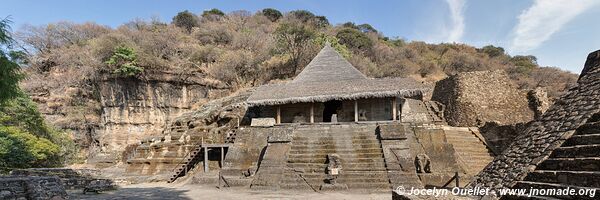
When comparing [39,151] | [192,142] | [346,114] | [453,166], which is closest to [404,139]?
[453,166]

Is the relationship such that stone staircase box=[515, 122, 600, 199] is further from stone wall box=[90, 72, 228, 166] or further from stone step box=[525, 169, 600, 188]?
stone wall box=[90, 72, 228, 166]

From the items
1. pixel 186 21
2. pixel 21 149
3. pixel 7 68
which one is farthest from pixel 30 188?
pixel 186 21

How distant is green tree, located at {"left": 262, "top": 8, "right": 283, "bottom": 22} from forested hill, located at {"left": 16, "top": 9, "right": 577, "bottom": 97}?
7.63 m

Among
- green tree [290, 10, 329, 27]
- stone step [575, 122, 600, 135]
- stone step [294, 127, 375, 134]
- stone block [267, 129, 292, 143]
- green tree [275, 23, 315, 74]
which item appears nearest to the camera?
stone step [575, 122, 600, 135]

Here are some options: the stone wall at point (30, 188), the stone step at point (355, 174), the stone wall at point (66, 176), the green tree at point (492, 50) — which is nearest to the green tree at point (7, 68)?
the stone wall at point (30, 188)

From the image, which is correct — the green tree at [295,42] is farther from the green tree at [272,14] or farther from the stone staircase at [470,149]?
the green tree at [272,14]

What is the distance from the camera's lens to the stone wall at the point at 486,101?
18.6 metres

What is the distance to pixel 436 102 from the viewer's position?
21422mm

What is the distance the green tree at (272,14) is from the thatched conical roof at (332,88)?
35.9 m

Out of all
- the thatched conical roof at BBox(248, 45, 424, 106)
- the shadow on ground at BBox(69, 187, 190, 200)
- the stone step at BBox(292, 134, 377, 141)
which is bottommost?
the shadow on ground at BBox(69, 187, 190, 200)

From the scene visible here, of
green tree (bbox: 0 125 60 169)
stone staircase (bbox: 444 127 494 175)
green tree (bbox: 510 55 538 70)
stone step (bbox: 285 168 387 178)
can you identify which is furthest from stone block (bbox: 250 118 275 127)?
green tree (bbox: 510 55 538 70)

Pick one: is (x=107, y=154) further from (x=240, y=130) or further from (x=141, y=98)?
(x=240, y=130)

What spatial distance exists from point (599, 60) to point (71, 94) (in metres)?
29.6

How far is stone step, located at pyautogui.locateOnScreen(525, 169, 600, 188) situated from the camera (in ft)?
15.3
